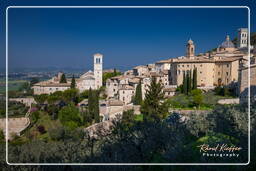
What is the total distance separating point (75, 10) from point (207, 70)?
1950 millimetres

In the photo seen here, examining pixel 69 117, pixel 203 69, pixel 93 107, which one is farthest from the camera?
pixel 93 107

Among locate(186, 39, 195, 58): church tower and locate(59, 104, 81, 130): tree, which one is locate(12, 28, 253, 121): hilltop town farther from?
locate(59, 104, 81, 130): tree

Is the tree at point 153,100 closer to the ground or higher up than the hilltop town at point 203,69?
closer to the ground

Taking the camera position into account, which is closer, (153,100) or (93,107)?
(153,100)

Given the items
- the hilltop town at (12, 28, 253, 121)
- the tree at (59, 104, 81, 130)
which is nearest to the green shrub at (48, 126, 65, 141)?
the tree at (59, 104, 81, 130)

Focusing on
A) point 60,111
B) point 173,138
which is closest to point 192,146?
point 173,138

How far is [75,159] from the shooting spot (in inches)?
71.3

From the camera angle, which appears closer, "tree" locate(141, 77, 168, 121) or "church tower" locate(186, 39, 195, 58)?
"church tower" locate(186, 39, 195, 58)

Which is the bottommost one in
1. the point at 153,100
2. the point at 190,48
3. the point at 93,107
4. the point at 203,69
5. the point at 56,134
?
the point at 56,134

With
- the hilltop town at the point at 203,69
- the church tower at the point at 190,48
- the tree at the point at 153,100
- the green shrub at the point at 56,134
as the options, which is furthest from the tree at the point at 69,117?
the church tower at the point at 190,48

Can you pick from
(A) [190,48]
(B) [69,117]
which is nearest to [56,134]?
(B) [69,117]

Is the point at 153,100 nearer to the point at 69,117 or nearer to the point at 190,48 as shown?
the point at 190,48

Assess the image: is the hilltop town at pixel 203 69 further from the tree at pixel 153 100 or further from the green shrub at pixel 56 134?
the green shrub at pixel 56 134

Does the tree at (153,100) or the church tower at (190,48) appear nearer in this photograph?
the church tower at (190,48)
